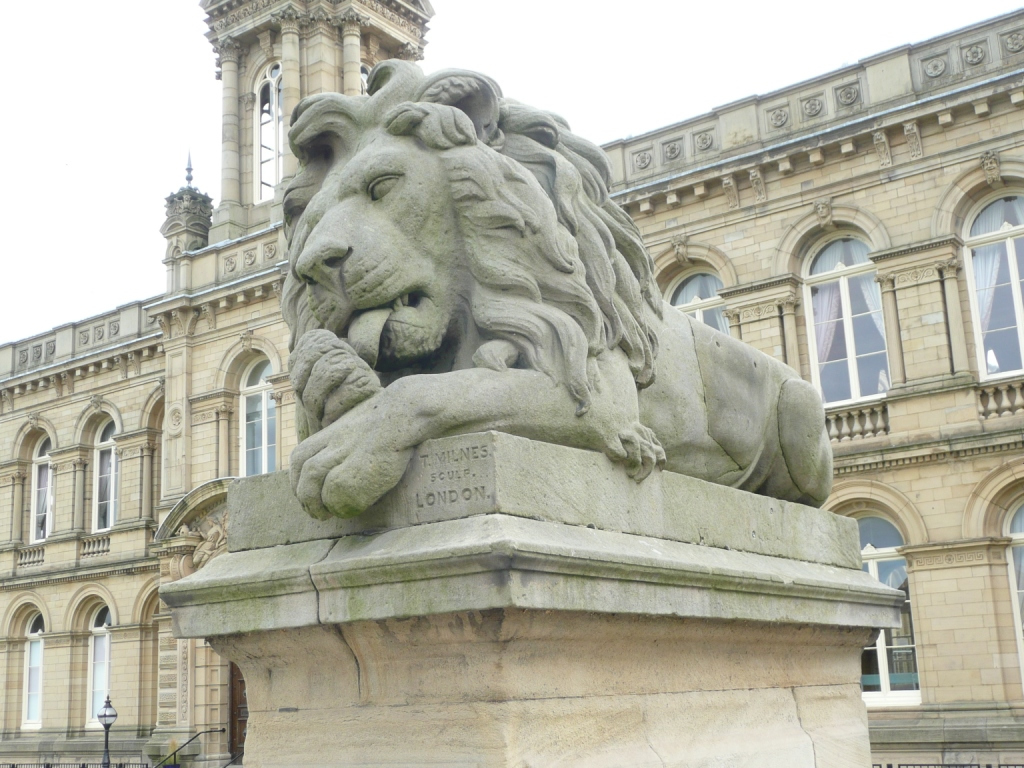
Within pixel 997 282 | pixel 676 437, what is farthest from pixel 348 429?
pixel 997 282

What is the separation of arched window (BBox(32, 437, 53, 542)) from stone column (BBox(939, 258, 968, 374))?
24.5 m

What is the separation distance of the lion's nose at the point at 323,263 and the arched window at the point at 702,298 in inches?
724

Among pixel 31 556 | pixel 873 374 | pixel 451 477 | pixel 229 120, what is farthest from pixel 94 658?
pixel 451 477

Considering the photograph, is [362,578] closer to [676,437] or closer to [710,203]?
[676,437]

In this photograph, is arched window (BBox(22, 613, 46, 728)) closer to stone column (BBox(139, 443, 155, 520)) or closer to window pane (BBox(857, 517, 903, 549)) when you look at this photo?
stone column (BBox(139, 443, 155, 520))

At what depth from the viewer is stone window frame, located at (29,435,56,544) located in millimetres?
32969

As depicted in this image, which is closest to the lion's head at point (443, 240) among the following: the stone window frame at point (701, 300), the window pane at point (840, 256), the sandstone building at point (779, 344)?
the sandstone building at point (779, 344)

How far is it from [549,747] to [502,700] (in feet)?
0.60

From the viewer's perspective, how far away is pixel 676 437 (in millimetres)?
3885

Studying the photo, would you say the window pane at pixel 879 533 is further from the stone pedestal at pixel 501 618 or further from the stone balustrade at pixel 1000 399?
the stone pedestal at pixel 501 618

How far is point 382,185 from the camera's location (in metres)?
3.25

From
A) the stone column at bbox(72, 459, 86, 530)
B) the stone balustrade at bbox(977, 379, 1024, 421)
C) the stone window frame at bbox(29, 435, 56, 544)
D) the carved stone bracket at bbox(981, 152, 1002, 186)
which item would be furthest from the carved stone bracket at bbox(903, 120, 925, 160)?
the stone window frame at bbox(29, 435, 56, 544)

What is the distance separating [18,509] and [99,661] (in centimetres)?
599

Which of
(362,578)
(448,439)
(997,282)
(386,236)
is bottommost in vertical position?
(362,578)
